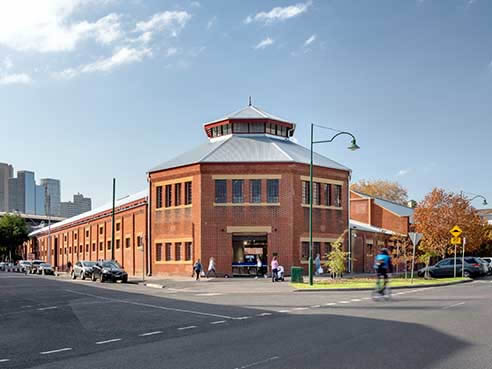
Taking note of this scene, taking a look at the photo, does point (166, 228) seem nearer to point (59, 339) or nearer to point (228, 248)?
point (228, 248)

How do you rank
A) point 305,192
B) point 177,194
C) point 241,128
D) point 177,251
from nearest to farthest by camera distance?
point 305,192
point 177,251
point 177,194
point 241,128

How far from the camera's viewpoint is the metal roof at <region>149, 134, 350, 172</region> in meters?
44.4

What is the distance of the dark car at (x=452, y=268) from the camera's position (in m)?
43.8

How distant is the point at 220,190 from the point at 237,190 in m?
1.27

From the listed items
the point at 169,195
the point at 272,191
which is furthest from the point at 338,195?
the point at 169,195

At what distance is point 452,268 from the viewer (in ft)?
142

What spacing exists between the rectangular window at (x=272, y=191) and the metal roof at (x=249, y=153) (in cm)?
156

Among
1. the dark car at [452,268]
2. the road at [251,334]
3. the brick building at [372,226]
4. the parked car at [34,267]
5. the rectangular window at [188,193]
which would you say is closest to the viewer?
the road at [251,334]

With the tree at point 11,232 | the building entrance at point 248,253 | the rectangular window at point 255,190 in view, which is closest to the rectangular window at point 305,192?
the rectangular window at point 255,190

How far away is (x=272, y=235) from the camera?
43.2 meters

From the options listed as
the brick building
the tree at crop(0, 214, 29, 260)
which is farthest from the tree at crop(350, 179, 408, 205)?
the tree at crop(0, 214, 29, 260)

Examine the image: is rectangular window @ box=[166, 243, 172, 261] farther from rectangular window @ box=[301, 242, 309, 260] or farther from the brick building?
the brick building

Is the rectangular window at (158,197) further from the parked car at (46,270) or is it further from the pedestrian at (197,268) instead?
the parked car at (46,270)

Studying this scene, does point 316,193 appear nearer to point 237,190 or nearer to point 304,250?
point 304,250
